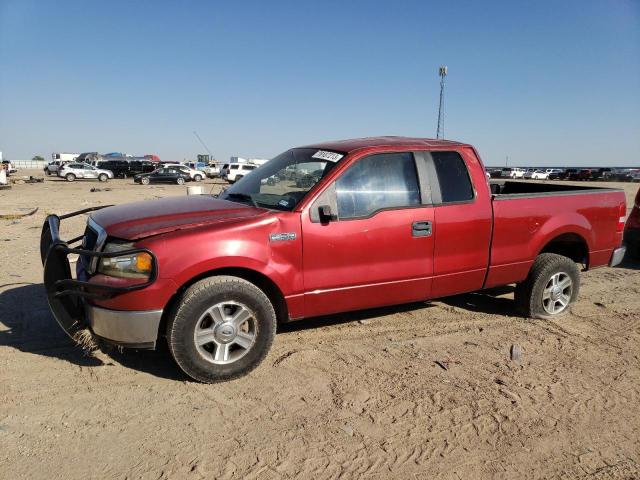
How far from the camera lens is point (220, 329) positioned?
343 centimetres

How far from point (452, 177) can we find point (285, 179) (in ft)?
5.01

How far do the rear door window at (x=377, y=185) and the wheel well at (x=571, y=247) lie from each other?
1.91m

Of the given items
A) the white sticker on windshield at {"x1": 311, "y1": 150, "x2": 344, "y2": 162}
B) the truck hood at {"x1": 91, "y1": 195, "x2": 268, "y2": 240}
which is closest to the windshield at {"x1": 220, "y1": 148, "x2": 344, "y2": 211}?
the white sticker on windshield at {"x1": 311, "y1": 150, "x2": 344, "y2": 162}

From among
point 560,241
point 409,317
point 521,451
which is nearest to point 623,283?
point 560,241

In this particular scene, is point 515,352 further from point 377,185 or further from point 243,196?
point 243,196

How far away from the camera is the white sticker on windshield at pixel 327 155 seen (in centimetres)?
404

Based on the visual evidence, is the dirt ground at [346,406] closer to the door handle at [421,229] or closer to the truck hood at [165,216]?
the door handle at [421,229]

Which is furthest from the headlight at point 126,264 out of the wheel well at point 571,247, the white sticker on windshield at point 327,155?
the wheel well at point 571,247

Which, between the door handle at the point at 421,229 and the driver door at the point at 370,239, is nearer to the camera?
the driver door at the point at 370,239

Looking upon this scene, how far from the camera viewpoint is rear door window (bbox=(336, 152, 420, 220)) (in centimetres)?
390

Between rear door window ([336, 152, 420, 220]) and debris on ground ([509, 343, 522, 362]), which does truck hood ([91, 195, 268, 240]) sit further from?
debris on ground ([509, 343, 522, 362])

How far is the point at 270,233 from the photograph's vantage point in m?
3.56

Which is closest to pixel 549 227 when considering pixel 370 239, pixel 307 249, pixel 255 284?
pixel 370 239

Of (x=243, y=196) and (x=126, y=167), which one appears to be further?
(x=126, y=167)
